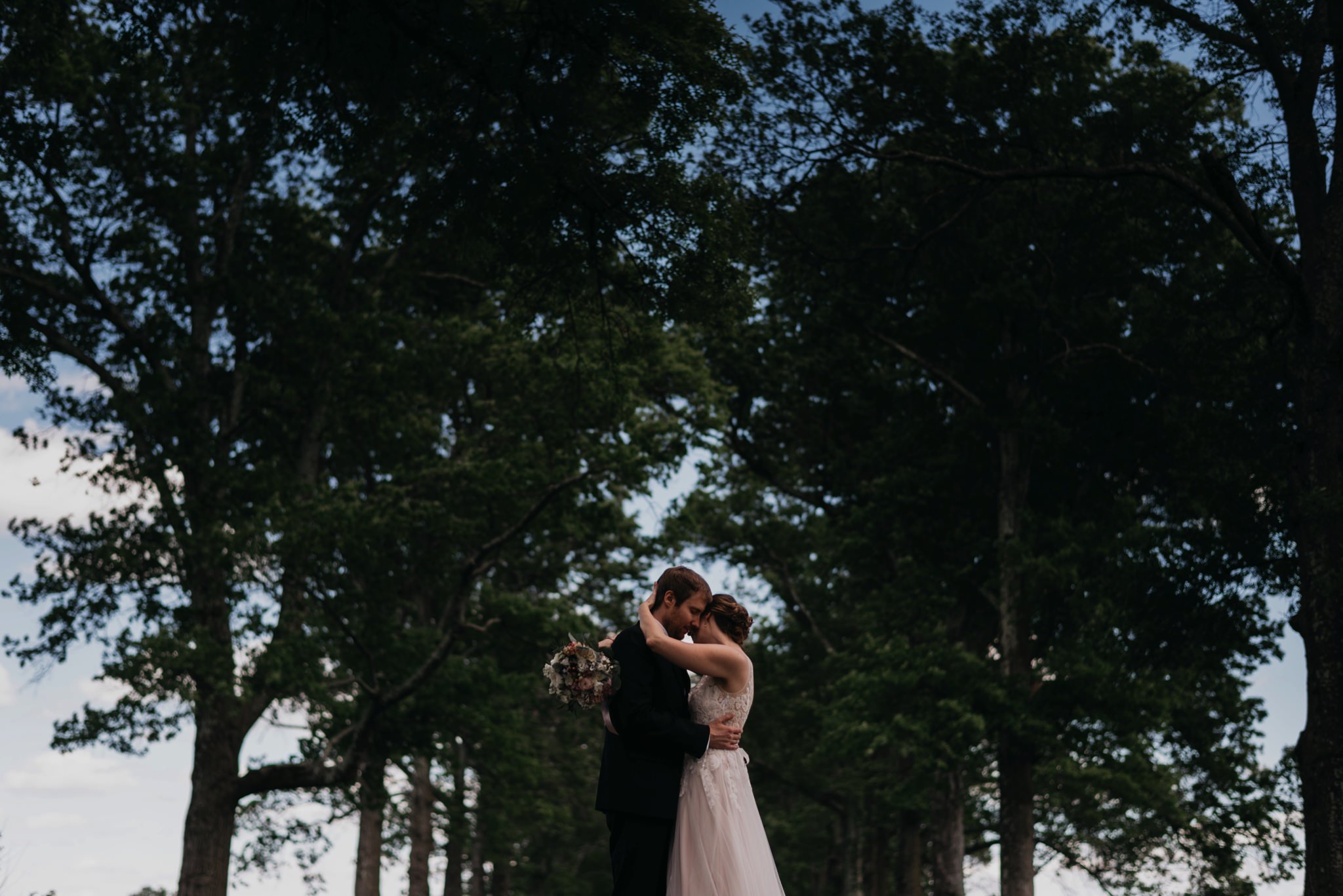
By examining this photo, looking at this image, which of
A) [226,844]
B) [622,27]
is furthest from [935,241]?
[226,844]

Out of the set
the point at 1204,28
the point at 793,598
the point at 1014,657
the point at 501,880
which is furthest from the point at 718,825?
the point at 501,880

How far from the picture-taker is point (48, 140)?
1633cm

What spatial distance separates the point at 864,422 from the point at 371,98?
16.4 metres

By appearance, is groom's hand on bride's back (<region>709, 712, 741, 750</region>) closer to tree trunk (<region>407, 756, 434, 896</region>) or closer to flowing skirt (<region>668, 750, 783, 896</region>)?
flowing skirt (<region>668, 750, 783, 896</region>)

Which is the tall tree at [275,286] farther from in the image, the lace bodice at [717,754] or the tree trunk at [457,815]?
the lace bodice at [717,754]

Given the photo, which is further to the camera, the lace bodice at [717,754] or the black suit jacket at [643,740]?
the lace bodice at [717,754]

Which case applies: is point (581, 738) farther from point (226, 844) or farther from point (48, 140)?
point (48, 140)

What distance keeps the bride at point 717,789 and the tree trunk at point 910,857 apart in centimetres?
2199

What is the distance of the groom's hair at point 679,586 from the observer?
7.34 m

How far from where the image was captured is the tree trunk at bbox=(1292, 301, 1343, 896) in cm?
1322

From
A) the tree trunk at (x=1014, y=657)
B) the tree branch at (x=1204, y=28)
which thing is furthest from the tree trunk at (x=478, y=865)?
the tree branch at (x=1204, y=28)

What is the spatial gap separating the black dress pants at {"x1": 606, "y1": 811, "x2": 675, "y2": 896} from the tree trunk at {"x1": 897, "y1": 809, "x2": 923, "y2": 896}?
22.3 meters

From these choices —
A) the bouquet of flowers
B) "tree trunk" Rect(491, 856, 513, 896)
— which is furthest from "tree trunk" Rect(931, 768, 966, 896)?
the bouquet of flowers

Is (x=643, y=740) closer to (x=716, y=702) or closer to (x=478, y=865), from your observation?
(x=716, y=702)
